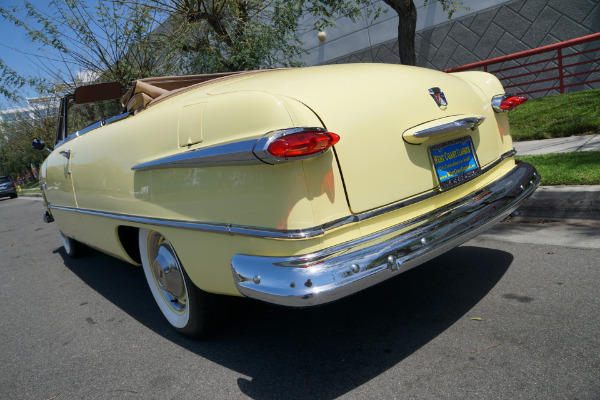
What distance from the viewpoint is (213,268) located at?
2.31 m

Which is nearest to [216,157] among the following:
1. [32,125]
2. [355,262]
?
[355,262]

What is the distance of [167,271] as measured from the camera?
2.83m

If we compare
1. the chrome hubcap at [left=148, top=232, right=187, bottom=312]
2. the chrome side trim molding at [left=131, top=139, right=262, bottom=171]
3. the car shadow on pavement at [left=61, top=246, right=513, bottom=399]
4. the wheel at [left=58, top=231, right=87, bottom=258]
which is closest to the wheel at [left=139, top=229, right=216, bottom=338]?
the chrome hubcap at [left=148, top=232, right=187, bottom=312]

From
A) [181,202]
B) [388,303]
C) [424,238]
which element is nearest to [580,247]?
[388,303]

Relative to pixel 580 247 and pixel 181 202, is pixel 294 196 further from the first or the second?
pixel 580 247

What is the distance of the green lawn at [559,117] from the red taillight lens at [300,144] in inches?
246

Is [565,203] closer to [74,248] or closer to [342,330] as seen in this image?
[342,330]

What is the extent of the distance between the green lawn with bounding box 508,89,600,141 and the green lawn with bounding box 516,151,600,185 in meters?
1.83

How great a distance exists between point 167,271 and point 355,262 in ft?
4.41

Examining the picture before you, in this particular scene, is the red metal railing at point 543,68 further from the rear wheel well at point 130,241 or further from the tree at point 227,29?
the rear wheel well at point 130,241

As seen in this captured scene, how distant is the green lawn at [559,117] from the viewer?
22.9 feet

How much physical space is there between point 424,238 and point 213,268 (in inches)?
39.7

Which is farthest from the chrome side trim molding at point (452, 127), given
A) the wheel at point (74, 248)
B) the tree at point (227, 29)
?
the tree at point (227, 29)

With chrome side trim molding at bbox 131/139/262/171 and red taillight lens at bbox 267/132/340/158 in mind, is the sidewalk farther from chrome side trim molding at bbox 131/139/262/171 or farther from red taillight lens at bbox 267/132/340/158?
chrome side trim molding at bbox 131/139/262/171
